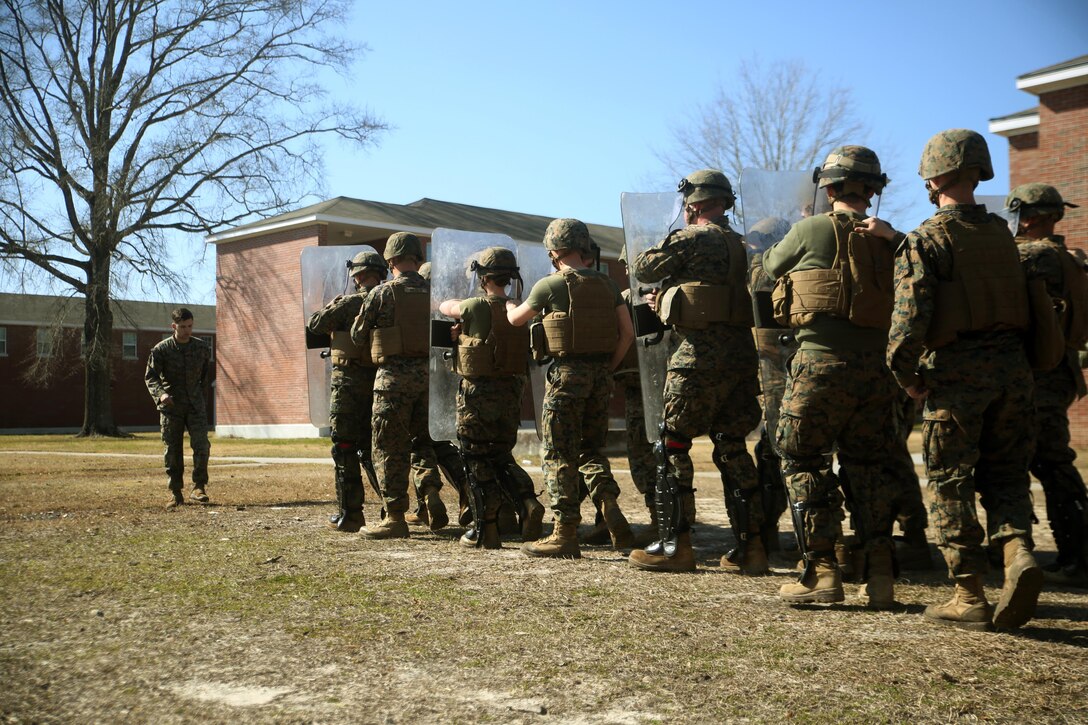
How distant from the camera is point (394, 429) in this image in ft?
25.5

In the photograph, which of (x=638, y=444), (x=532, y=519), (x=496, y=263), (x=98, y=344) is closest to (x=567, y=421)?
(x=532, y=519)

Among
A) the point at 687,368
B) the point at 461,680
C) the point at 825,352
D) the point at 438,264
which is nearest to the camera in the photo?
Answer: the point at 461,680

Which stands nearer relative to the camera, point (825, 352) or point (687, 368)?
point (825, 352)

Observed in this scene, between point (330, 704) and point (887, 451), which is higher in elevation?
point (887, 451)

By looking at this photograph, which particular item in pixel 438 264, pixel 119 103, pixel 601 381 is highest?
pixel 119 103

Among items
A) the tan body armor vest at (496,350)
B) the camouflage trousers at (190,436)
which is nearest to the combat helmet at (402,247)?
the tan body armor vest at (496,350)

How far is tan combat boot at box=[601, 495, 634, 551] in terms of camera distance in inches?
272

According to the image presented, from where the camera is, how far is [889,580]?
4906mm

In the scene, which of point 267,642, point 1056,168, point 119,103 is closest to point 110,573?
point 267,642

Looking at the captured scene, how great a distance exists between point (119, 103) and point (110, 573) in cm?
2856

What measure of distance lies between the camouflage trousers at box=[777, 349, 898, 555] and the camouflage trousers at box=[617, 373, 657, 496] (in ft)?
8.00

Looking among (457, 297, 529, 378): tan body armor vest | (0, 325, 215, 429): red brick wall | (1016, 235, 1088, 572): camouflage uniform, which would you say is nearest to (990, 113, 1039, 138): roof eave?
(1016, 235, 1088, 572): camouflage uniform

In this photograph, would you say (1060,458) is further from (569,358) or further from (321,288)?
(321,288)

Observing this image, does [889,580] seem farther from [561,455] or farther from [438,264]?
[438,264]
